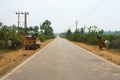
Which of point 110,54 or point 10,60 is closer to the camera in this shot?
point 10,60

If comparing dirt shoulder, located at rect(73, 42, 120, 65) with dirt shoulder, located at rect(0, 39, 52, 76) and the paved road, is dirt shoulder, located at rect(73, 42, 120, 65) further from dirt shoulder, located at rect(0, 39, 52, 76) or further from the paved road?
dirt shoulder, located at rect(0, 39, 52, 76)

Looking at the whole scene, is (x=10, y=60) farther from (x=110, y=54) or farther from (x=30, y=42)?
(x=30, y=42)

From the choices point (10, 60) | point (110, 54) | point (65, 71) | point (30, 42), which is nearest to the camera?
point (65, 71)

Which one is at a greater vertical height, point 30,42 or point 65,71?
point 30,42

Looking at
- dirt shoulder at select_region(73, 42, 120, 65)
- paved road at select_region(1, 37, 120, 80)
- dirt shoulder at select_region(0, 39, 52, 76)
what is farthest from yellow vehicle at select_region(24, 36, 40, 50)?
paved road at select_region(1, 37, 120, 80)

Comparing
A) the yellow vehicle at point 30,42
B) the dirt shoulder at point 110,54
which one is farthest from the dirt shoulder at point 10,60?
the yellow vehicle at point 30,42

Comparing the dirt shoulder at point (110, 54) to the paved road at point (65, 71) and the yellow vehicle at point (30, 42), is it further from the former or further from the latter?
the yellow vehicle at point (30, 42)

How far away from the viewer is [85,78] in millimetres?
11719

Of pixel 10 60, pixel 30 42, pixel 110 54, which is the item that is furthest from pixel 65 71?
pixel 30 42

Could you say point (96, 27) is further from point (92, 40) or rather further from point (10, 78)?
point (10, 78)

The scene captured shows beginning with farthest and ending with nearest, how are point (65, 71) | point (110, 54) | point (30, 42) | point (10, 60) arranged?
point (30, 42) → point (110, 54) → point (10, 60) → point (65, 71)

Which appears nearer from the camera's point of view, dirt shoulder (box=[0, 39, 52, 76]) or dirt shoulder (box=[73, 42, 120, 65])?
A: dirt shoulder (box=[0, 39, 52, 76])

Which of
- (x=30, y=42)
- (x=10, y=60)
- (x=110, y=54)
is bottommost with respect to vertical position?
(x=10, y=60)

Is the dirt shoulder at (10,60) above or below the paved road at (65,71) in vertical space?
below
